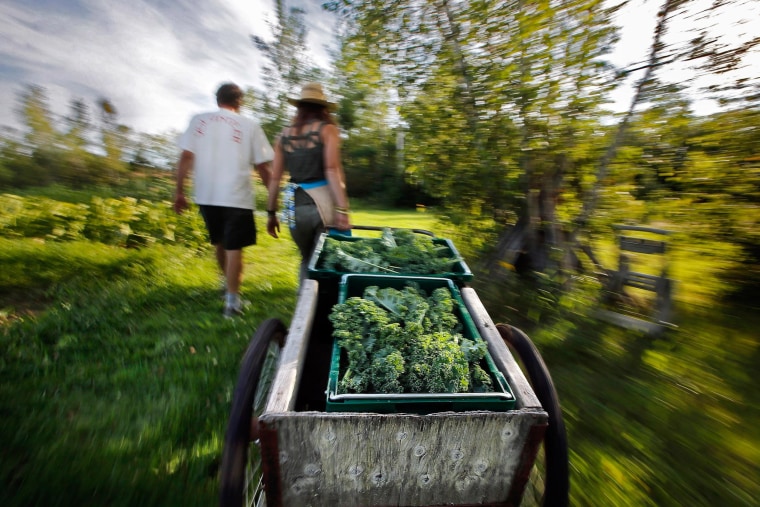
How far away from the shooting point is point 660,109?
3.36 meters

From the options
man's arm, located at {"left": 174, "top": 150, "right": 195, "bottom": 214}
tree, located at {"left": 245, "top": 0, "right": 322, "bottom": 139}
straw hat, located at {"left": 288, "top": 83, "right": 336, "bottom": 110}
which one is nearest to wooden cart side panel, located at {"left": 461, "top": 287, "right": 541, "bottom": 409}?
straw hat, located at {"left": 288, "top": 83, "right": 336, "bottom": 110}

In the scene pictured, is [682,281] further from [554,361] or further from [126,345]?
[126,345]

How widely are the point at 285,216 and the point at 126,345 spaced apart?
1.74 metres

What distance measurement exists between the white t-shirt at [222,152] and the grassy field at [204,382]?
1.29m

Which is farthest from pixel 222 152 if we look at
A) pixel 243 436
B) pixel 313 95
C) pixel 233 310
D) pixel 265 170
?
pixel 243 436

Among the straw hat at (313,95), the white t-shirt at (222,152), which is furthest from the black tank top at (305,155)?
the white t-shirt at (222,152)

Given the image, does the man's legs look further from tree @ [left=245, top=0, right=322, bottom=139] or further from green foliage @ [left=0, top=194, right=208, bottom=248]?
tree @ [left=245, top=0, right=322, bottom=139]

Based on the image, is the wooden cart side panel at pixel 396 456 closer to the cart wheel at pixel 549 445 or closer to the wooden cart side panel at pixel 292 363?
the wooden cart side panel at pixel 292 363

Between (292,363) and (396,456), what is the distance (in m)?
0.53

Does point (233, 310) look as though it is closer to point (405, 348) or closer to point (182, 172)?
point (182, 172)

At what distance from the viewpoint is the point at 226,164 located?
3.50 metres

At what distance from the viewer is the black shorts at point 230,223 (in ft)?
11.9

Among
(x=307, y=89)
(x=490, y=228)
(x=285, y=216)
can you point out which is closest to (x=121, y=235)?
(x=285, y=216)

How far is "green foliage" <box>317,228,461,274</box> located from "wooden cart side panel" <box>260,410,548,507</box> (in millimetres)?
1435
